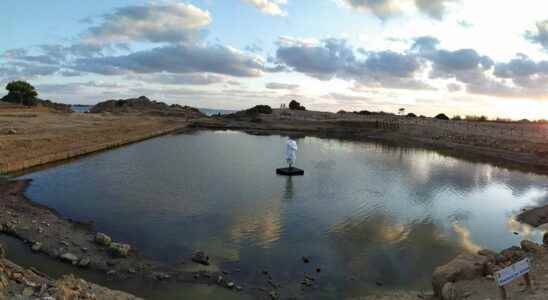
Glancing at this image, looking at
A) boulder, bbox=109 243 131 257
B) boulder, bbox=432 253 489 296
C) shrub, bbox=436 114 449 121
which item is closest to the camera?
boulder, bbox=432 253 489 296

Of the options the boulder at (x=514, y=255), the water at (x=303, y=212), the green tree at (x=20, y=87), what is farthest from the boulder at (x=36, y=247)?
the green tree at (x=20, y=87)

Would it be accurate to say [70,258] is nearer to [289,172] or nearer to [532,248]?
[532,248]

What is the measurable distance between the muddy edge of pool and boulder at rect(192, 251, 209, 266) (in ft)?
0.57

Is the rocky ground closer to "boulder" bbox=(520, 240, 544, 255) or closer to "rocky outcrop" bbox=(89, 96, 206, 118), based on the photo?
"boulder" bbox=(520, 240, 544, 255)

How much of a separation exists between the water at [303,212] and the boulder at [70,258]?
2501 mm

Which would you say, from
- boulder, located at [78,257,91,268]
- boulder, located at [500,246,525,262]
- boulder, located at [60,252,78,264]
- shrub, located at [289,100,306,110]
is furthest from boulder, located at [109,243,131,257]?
shrub, located at [289,100,306,110]

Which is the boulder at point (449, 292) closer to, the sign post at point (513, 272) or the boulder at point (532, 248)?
the sign post at point (513, 272)

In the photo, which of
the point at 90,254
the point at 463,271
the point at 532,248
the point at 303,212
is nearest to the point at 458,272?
the point at 463,271

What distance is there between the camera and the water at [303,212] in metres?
15.4

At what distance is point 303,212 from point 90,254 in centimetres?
1158

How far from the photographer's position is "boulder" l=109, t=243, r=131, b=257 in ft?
47.8

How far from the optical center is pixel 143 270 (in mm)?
13656

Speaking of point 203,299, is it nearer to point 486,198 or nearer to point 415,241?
point 415,241

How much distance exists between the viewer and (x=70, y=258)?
46.0 feet
